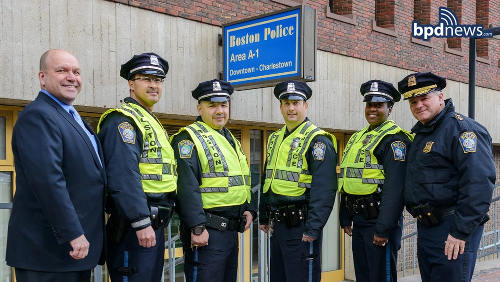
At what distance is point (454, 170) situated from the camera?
4.41 metres

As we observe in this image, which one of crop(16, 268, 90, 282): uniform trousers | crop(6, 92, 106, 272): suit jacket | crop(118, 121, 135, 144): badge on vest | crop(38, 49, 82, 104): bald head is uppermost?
crop(38, 49, 82, 104): bald head

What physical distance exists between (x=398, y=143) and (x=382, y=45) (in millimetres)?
5774

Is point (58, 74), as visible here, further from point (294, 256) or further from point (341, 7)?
point (341, 7)

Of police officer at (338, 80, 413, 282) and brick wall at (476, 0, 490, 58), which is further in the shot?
brick wall at (476, 0, 490, 58)

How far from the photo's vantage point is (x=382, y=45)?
10.5m

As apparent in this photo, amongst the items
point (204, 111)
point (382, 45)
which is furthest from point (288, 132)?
point (382, 45)

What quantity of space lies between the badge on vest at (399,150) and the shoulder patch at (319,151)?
0.61 m

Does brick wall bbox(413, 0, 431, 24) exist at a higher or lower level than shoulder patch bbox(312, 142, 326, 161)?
higher

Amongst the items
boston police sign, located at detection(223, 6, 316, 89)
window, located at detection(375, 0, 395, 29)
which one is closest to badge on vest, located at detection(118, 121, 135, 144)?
boston police sign, located at detection(223, 6, 316, 89)

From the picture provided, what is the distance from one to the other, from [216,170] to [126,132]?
37.4 inches

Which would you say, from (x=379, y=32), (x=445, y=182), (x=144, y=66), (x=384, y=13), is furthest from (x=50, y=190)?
(x=384, y=13)

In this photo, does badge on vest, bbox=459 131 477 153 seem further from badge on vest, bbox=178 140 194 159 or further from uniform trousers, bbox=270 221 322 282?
badge on vest, bbox=178 140 194 159

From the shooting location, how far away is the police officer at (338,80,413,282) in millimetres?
4984

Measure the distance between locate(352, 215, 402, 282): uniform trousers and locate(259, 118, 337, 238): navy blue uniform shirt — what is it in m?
0.51
